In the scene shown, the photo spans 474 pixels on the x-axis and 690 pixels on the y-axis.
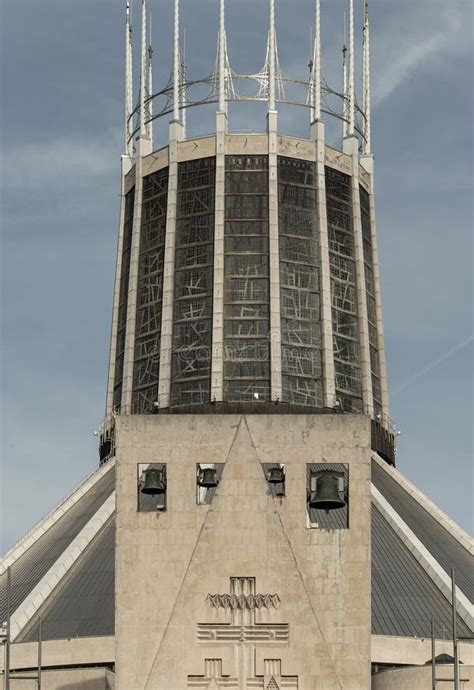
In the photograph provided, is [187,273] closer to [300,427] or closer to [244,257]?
[244,257]

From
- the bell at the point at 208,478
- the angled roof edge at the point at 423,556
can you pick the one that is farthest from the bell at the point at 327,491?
the angled roof edge at the point at 423,556

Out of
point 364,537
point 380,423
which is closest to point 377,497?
point 380,423

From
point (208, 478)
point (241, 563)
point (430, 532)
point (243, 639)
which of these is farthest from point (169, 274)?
point (243, 639)

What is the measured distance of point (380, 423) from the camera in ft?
363

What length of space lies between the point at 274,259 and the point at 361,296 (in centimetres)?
542

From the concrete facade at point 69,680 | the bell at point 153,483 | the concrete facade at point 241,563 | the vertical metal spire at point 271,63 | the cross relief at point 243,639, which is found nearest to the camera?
the cross relief at point 243,639

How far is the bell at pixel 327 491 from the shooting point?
2606 inches

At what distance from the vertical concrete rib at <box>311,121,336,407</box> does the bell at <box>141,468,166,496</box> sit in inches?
1635

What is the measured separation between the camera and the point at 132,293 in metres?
112

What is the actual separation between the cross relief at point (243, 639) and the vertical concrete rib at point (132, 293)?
146 ft

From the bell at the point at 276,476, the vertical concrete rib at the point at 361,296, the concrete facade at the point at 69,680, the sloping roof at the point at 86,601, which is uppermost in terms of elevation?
the vertical concrete rib at the point at 361,296

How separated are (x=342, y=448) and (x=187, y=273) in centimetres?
4506

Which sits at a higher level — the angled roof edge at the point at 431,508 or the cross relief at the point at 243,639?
the angled roof edge at the point at 431,508

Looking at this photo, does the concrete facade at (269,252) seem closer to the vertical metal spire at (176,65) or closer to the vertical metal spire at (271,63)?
the vertical metal spire at (271,63)
